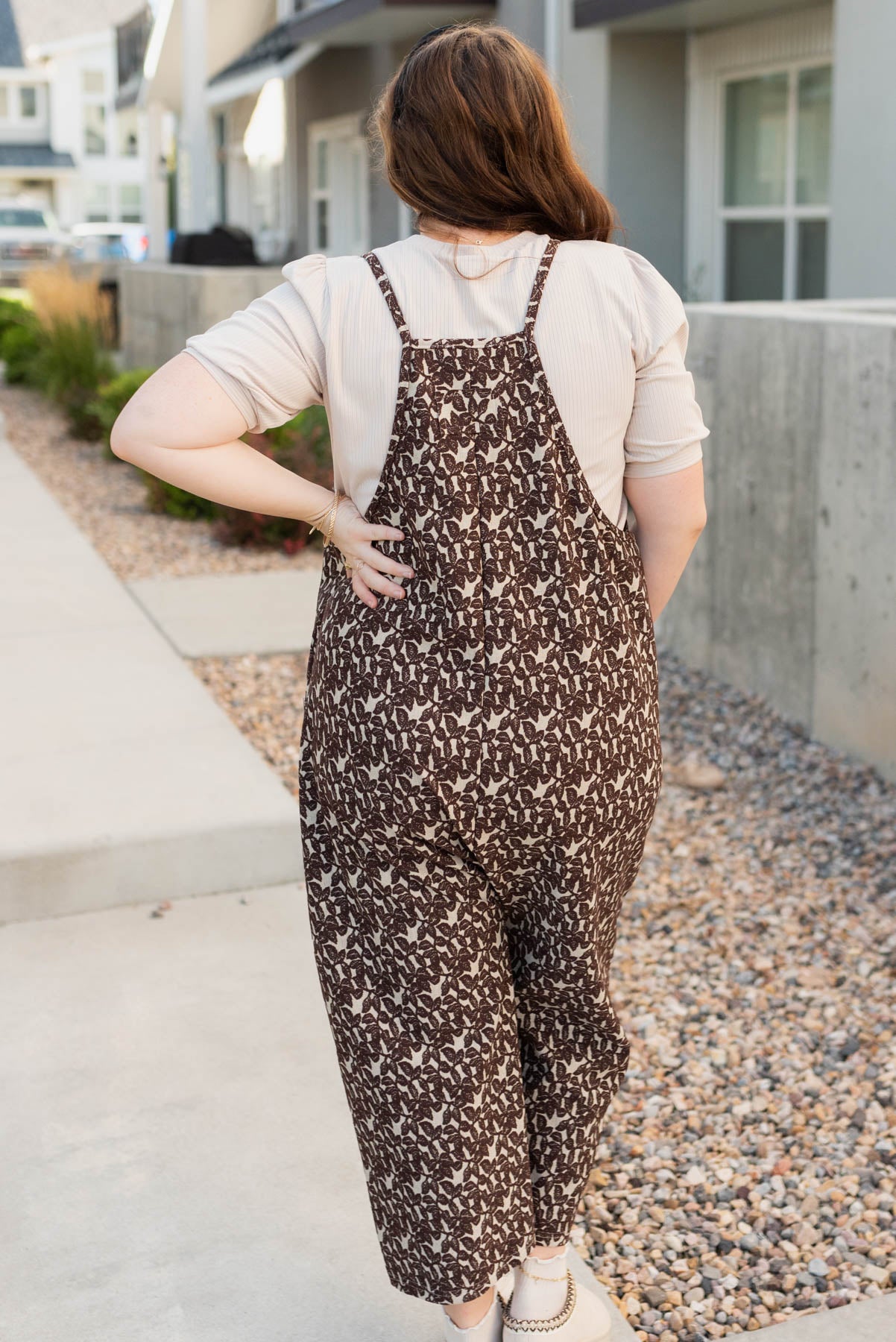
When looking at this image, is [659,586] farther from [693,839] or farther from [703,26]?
[703,26]

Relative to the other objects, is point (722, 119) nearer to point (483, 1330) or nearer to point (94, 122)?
point (483, 1330)

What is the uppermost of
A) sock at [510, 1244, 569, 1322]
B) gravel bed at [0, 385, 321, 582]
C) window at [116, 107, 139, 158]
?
window at [116, 107, 139, 158]

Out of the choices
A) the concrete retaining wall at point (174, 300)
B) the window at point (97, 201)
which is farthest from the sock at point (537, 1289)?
the window at point (97, 201)

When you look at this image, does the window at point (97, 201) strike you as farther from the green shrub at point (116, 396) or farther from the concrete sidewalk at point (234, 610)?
the concrete sidewalk at point (234, 610)

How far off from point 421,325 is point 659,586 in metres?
0.49

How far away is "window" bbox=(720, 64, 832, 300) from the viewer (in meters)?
9.34

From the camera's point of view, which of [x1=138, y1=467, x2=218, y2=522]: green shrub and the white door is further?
the white door

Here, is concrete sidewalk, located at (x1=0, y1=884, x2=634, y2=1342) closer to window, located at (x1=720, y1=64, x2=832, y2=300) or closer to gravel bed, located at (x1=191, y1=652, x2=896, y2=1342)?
gravel bed, located at (x1=191, y1=652, x2=896, y2=1342)

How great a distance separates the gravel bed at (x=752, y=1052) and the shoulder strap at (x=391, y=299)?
1.62m

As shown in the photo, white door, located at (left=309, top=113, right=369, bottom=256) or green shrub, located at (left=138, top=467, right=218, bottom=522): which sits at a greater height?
white door, located at (left=309, top=113, right=369, bottom=256)

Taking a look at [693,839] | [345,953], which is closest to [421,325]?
[345,953]

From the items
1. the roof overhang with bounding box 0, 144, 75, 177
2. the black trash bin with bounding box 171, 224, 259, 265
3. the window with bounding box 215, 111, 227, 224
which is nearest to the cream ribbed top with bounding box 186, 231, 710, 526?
the black trash bin with bounding box 171, 224, 259, 265

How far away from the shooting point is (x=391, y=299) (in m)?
1.80

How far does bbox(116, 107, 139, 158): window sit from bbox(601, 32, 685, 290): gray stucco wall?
137 ft
